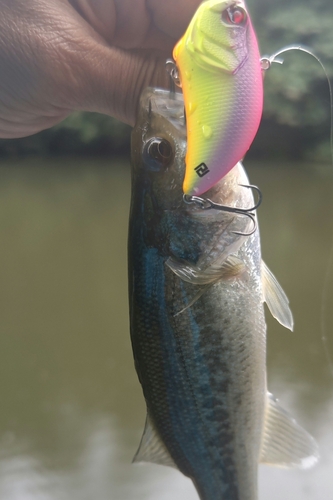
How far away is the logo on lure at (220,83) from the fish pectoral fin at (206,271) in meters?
0.19

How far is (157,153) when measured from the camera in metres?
0.86

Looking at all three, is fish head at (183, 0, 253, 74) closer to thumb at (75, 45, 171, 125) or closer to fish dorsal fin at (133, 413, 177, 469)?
thumb at (75, 45, 171, 125)

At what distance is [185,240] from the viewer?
0.85m

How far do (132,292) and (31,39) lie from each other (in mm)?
606

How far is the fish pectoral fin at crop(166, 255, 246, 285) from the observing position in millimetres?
840

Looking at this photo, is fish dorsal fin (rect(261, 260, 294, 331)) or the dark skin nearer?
fish dorsal fin (rect(261, 260, 294, 331))

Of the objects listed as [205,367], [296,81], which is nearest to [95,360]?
[205,367]

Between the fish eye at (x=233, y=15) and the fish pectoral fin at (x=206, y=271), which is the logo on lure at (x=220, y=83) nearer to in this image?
the fish eye at (x=233, y=15)

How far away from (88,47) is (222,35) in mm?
502

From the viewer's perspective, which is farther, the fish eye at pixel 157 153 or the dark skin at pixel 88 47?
the dark skin at pixel 88 47

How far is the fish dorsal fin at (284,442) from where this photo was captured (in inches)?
38.3

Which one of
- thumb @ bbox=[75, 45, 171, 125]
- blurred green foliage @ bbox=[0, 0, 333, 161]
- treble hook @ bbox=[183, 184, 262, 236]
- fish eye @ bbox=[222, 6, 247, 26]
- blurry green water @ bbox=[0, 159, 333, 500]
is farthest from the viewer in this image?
blurred green foliage @ bbox=[0, 0, 333, 161]

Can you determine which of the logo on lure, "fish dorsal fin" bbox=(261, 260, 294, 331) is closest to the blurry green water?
"fish dorsal fin" bbox=(261, 260, 294, 331)

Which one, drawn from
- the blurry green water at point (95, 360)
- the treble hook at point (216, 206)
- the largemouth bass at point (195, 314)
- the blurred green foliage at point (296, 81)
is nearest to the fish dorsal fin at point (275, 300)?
the largemouth bass at point (195, 314)
